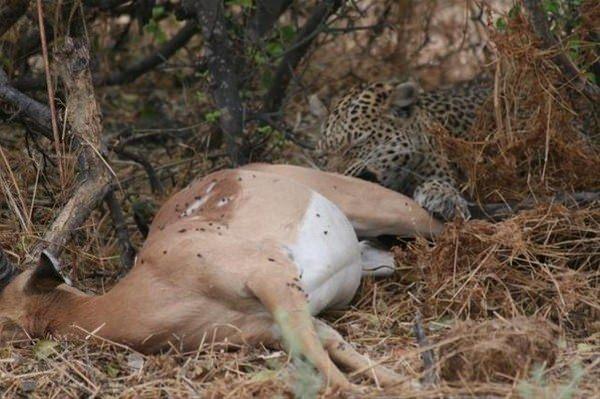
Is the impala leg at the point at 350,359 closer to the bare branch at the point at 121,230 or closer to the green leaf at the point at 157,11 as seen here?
the bare branch at the point at 121,230

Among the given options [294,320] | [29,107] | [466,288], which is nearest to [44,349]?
[294,320]

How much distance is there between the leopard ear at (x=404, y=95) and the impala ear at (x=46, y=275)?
7.62 ft

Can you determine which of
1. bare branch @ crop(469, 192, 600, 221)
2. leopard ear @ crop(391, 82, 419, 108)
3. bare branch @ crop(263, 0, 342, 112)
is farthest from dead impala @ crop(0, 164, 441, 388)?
bare branch @ crop(263, 0, 342, 112)

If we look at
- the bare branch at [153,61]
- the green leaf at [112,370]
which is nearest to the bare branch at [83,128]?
the green leaf at [112,370]

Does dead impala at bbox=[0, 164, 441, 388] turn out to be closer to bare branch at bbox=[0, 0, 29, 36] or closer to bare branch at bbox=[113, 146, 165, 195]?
bare branch at bbox=[0, 0, 29, 36]

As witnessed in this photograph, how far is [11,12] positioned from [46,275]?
5.59 ft

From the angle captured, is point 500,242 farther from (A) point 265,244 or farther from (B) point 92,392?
(B) point 92,392

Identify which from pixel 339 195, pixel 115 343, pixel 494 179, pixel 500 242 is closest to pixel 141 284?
pixel 115 343

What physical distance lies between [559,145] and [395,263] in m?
1.12

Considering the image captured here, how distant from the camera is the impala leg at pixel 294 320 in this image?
4637 mm

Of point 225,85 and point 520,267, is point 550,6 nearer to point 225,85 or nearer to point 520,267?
point 520,267

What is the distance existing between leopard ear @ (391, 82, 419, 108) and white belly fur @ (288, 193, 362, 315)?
1311 millimetres

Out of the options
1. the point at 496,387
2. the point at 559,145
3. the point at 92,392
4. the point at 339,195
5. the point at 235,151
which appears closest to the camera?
the point at 496,387

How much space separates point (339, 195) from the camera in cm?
606
